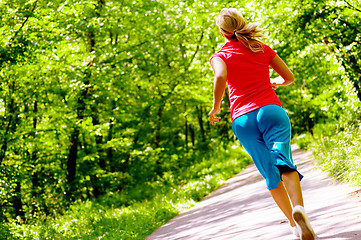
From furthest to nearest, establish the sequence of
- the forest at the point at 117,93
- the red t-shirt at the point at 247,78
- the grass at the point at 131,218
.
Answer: the forest at the point at 117,93, the grass at the point at 131,218, the red t-shirt at the point at 247,78

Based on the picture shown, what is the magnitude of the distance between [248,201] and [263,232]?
8.56ft

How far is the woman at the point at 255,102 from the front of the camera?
3213 millimetres

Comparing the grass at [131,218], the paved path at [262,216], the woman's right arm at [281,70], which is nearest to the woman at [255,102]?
the woman's right arm at [281,70]

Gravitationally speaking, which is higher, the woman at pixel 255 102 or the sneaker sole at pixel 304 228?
the woman at pixel 255 102

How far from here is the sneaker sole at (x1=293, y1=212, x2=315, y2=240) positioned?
Answer: 9.53 ft

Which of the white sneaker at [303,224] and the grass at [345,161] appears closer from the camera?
the white sneaker at [303,224]

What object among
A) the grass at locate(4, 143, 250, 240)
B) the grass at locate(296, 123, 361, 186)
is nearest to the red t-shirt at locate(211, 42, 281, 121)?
the grass at locate(296, 123, 361, 186)

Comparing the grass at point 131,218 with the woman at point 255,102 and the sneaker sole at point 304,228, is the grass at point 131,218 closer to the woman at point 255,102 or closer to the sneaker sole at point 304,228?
the woman at point 255,102

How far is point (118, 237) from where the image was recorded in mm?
6219

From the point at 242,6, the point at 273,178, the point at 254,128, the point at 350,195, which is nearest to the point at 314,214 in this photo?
the point at 350,195

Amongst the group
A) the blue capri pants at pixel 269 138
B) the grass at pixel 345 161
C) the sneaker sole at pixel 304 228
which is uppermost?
the blue capri pants at pixel 269 138

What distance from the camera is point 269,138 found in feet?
10.6

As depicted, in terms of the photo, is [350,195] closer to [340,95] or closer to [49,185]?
[340,95]

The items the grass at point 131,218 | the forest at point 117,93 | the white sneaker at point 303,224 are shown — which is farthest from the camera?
the forest at point 117,93
